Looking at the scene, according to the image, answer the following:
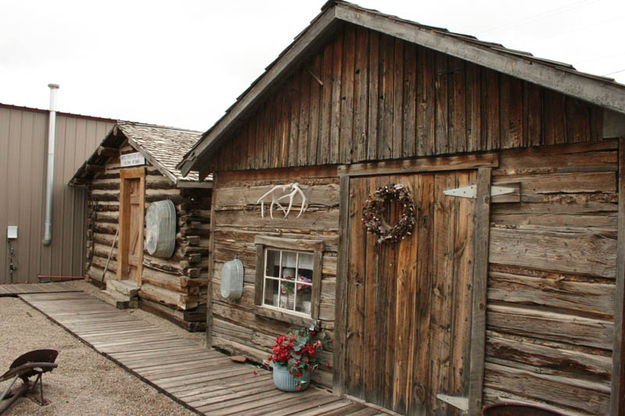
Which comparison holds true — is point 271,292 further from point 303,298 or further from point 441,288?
point 441,288

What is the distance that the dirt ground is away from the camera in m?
6.00

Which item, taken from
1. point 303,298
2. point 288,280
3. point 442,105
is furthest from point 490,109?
point 288,280

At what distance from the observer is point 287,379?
646 cm

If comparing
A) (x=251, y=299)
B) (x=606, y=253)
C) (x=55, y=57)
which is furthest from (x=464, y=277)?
(x=55, y=57)

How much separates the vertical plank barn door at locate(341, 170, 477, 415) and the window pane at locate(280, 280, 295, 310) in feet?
3.80

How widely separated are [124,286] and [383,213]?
26.7 feet

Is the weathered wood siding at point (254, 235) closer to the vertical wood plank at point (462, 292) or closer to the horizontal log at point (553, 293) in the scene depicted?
the vertical wood plank at point (462, 292)

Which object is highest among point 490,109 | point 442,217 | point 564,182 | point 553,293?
point 490,109

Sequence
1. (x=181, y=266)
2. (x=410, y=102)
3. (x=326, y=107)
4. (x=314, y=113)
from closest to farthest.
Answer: (x=410, y=102)
(x=326, y=107)
(x=314, y=113)
(x=181, y=266)

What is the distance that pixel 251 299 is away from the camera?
7789 millimetres

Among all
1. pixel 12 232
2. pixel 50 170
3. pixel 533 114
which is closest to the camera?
pixel 533 114

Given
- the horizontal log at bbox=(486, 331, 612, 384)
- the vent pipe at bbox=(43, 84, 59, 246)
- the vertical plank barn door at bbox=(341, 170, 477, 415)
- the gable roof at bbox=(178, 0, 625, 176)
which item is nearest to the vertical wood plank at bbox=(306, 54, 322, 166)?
Result: the gable roof at bbox=(178, 0, 625, 176)

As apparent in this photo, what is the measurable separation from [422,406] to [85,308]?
28.4ft

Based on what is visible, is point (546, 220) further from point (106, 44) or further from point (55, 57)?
point (55, 57)
